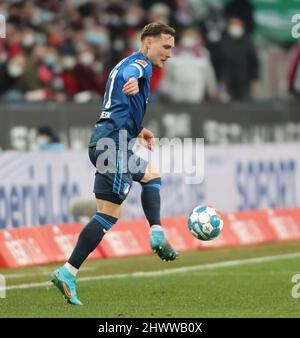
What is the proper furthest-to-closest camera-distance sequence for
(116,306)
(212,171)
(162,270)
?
(212,171)
(162,270)
(116,306)

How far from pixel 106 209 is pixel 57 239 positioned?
5318 millimetres

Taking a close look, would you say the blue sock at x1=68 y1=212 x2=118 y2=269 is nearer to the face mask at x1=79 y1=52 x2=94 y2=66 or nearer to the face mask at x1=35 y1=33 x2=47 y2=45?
the face mask at x1=79 y1=52 x2=94 y2=66

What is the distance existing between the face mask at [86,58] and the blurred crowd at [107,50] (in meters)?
0.02

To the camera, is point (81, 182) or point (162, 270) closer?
point (162, 270)

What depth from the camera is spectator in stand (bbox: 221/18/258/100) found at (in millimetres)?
24969

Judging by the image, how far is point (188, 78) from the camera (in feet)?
76.8

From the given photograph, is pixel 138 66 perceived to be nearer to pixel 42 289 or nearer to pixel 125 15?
pixel 42 289

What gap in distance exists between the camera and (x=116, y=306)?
11188 millimetres

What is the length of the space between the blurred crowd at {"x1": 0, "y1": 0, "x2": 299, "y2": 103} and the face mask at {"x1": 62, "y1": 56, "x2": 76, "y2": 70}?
1 cm

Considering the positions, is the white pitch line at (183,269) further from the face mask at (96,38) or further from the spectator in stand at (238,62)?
the face mask at (96,38)

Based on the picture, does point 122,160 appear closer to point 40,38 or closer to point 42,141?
point 42,141

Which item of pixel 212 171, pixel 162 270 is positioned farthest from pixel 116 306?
pixel 212 171

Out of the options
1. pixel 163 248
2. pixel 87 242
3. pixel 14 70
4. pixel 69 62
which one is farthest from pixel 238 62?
pixel 87 242
